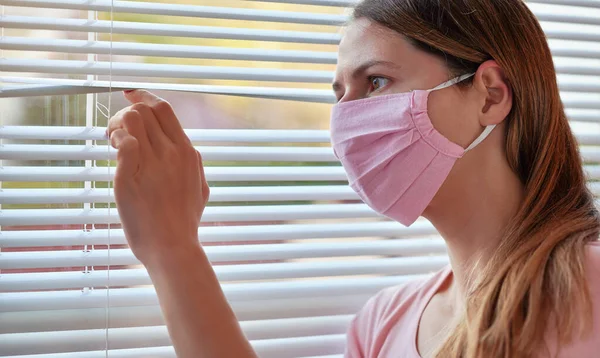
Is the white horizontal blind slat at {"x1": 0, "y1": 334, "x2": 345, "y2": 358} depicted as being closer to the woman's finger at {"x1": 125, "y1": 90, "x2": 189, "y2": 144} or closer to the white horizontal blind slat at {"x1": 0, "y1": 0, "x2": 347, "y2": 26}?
the woman's finger at {"x1": 125, "y1": 90, "x2": 189, "y2": 144}

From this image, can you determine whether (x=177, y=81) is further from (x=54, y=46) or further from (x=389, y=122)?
(x=389, y=122)

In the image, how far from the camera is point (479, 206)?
45.1 inches

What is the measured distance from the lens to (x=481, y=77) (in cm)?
109

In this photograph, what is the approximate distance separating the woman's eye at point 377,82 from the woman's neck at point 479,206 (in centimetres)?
19

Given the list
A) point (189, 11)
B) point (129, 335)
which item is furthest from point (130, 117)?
point (129, 335)

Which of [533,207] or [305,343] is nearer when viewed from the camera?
[533,207]

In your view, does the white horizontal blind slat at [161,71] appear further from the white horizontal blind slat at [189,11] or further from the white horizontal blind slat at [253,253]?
the white horizontal blind slat at [253,253]

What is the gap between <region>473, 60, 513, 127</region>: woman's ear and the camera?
110 cm

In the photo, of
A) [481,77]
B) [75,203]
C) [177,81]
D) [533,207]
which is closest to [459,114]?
[481,77]

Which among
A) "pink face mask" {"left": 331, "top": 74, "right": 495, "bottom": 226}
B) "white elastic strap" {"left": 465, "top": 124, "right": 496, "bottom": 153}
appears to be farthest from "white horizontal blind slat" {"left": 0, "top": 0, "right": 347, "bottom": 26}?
"white elastic strap" {"left": 465, "top": 124, "right": 496, "bottom": 153}

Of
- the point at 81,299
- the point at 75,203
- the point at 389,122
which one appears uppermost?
the point at 389,122

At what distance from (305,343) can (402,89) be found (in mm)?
524

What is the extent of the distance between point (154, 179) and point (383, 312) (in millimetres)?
555

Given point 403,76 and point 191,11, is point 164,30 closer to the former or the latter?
point 191,11
